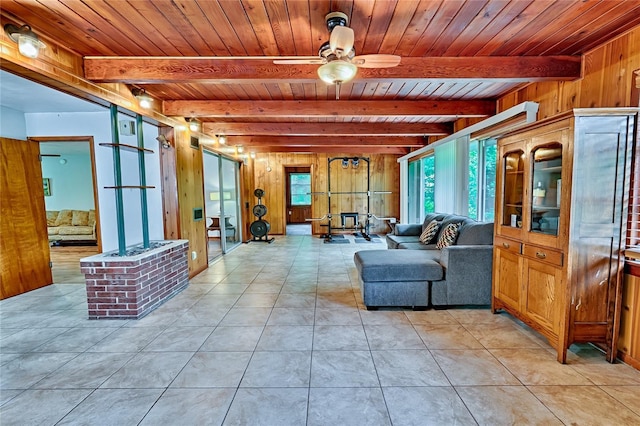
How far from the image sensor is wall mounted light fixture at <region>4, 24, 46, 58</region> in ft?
6.39

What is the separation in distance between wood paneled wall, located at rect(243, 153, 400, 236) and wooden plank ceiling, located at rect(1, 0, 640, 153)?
477 cm

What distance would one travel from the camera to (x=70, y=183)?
7.55 m

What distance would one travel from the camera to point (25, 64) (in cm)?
209

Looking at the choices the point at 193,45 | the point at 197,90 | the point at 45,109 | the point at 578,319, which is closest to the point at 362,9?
the point at 193,45

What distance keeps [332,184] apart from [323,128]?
11.4 feet

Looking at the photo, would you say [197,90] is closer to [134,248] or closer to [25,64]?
[25,64]

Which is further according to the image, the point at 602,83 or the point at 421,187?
the point at 421,187

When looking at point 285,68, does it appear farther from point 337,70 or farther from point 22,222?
point 22,222

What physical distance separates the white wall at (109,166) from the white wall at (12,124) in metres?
0.09

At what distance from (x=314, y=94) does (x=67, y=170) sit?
766 centimetres

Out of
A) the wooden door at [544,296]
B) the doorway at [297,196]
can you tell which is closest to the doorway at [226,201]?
the doorway at [297,196]

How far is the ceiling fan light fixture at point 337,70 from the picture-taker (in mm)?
1992

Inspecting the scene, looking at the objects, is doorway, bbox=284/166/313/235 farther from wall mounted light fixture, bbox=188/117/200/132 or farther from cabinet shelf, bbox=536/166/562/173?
cabinet shelf, bbox=536/166/562/173

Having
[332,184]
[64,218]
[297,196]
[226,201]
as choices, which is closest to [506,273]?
→ [332,184]
